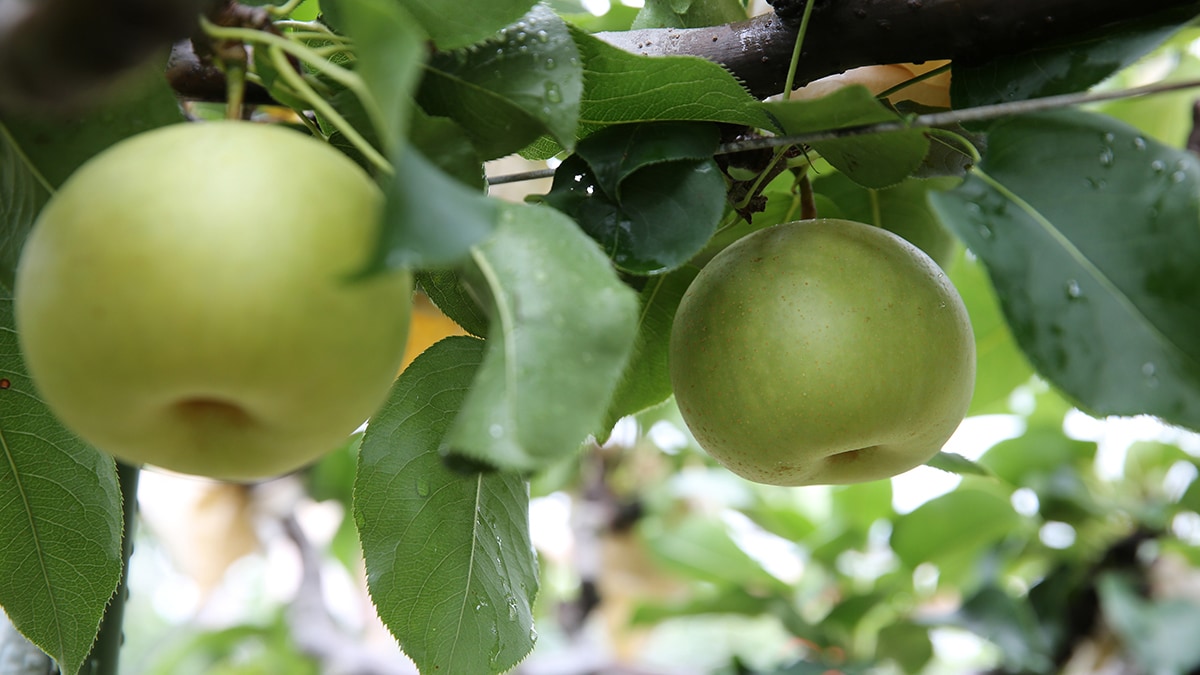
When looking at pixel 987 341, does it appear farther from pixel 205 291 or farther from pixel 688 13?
pixel 205 291

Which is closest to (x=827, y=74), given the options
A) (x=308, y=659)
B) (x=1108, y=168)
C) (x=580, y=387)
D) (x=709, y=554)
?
(x=1108, y=168)

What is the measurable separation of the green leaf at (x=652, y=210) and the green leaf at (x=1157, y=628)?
1104mm

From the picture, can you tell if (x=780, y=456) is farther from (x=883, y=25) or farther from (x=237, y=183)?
(x=237, y=183)

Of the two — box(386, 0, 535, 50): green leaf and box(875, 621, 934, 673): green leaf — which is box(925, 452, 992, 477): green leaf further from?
box(875, 621, 934, 673): green leaf

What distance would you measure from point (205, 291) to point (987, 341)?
1.05 meters

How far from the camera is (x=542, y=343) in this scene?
380 millimetres

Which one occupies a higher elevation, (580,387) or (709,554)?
(580,387)

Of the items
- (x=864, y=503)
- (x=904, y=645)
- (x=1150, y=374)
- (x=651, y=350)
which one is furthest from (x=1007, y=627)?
(x=1150, y=374)

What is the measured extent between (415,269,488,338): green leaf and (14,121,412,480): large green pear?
0.23 metres

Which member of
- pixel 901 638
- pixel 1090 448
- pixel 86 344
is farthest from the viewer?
pixel 1090 448

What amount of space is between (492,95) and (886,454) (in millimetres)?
361

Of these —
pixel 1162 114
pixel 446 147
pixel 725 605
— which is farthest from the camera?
pixel 725 605

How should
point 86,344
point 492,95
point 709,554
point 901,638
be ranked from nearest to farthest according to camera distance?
point 86,344 → point 492,95 → point 901,638 → point 709,554

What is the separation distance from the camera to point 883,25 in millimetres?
613
